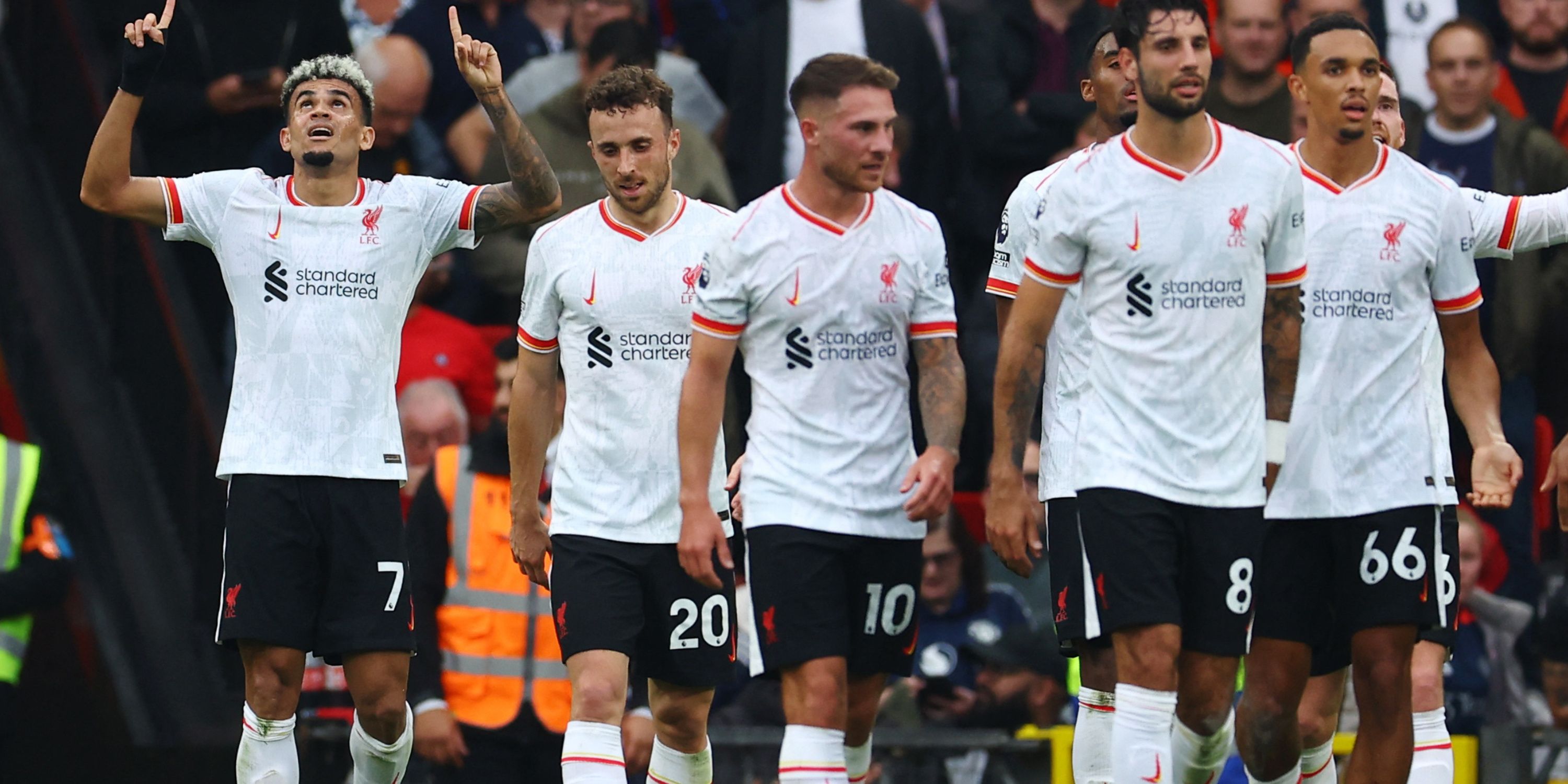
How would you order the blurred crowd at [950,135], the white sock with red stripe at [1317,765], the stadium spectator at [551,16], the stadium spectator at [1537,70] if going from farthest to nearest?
the stadium spectator at [551,16] < the stadium spectator at [1537,70] < the blurred crowd at [950,135] < the white sock with red stripe at [1317,765]

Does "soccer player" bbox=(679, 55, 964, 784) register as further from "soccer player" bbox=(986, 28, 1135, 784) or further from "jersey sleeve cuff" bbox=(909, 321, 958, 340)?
"soccer player" bbox=(986, 28, 1135, 784)

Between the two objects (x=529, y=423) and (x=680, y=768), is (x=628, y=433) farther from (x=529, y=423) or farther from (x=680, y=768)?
(x=680, y=768)

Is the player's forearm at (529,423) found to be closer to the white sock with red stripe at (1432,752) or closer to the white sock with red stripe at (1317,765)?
the white sock with red stripe at (1317,765)

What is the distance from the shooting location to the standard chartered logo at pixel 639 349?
339 inches

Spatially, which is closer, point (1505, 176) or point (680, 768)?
point (680, 768)

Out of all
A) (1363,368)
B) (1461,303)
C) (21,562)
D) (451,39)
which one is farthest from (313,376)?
(451,39)

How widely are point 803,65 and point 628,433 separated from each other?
3615 mm

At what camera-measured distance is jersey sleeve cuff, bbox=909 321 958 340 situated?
7.93 meters

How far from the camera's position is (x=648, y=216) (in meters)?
8.80

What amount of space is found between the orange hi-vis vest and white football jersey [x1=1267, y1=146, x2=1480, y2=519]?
9.97ft

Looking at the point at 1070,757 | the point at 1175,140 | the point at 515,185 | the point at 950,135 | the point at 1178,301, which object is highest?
the point at 950,135

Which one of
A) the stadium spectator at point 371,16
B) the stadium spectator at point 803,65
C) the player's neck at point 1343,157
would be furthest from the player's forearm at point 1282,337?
the stadium spectator at point 371,16

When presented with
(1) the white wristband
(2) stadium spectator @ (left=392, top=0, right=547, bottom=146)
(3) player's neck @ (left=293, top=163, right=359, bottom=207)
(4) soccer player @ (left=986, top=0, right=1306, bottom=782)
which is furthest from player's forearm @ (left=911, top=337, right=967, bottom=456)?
(2) stadium spectator @ (left=392, top=0, right=547, bottom=146)

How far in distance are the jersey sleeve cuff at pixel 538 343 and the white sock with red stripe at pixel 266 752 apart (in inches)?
61.9
